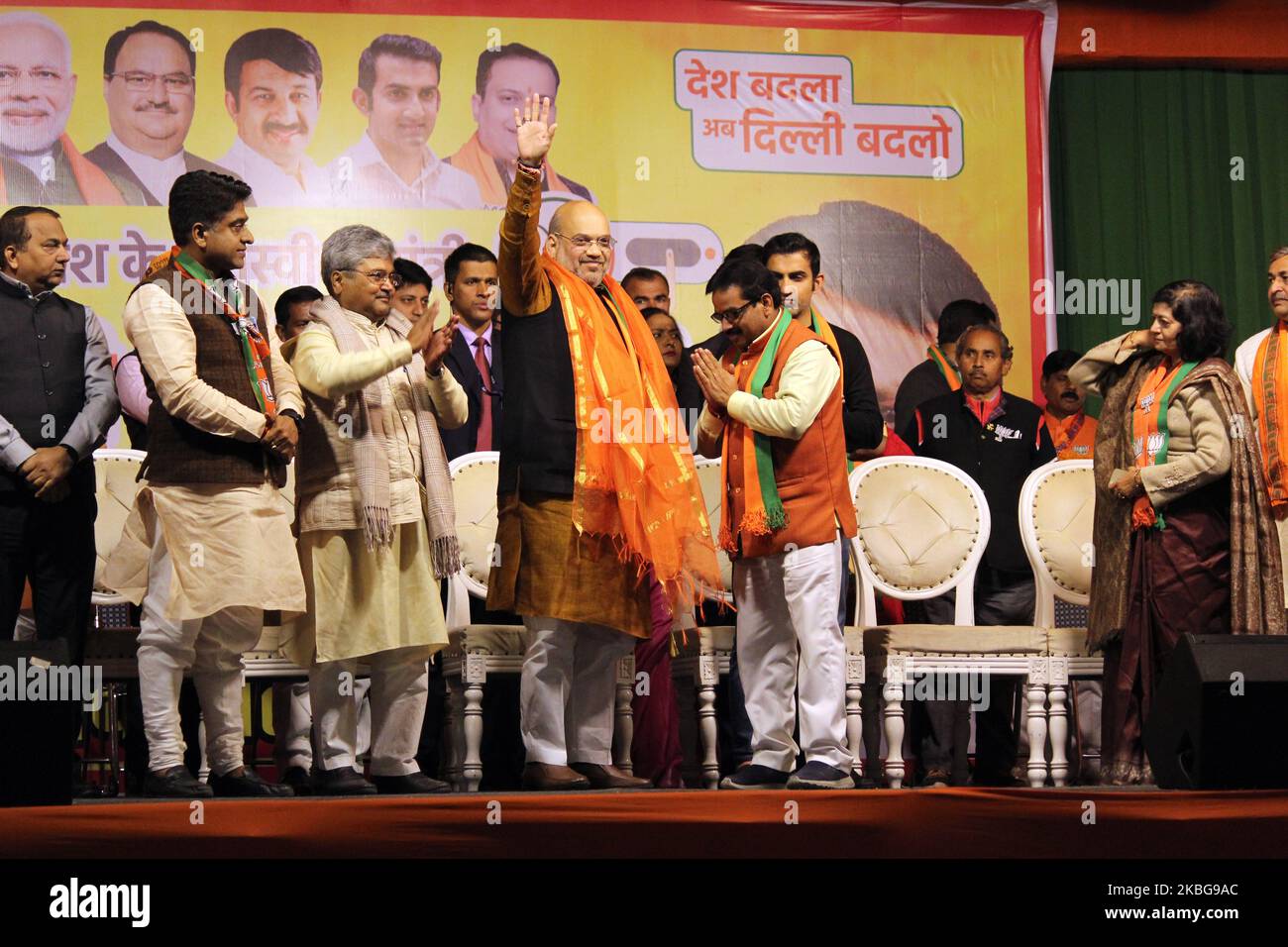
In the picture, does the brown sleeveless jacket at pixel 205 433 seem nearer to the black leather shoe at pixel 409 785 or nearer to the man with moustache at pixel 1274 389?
the black leather shoe at pixel 409 785

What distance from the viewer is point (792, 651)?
14.6ft

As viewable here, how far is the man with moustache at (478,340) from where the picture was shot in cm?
599

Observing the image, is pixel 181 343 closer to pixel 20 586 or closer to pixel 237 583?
pixel 237 583

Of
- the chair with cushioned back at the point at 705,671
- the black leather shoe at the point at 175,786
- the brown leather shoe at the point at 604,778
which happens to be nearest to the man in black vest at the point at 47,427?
the black leather shoe at the point at 175,786

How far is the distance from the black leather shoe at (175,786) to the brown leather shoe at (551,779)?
2.64ft

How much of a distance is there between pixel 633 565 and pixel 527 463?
1.31 ft

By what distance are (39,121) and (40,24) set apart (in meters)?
0.43

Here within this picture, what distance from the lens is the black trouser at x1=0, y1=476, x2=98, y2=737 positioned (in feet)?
15.0

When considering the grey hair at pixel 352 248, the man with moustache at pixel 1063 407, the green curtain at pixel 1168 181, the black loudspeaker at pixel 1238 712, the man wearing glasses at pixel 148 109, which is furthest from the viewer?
Result: the green curtain at pixel 1168 181

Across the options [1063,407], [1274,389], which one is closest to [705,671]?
[1274,389]

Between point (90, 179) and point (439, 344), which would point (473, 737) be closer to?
point (439, 344)

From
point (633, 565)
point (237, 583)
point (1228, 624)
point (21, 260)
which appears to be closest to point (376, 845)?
point (237, 583)

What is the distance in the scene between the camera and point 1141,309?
898 centimetres

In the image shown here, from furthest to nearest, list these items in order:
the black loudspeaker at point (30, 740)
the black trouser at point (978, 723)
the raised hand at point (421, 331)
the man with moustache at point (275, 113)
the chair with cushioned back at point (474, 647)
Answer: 1. the man with moustache at point (275, 113)
2. the black trouser at point (978, 723)
3. the chair with cushioned back at point (474, 647)
4. the raised hand at point (421, 331)
5. the black loudspeaker at point (30, 740)
